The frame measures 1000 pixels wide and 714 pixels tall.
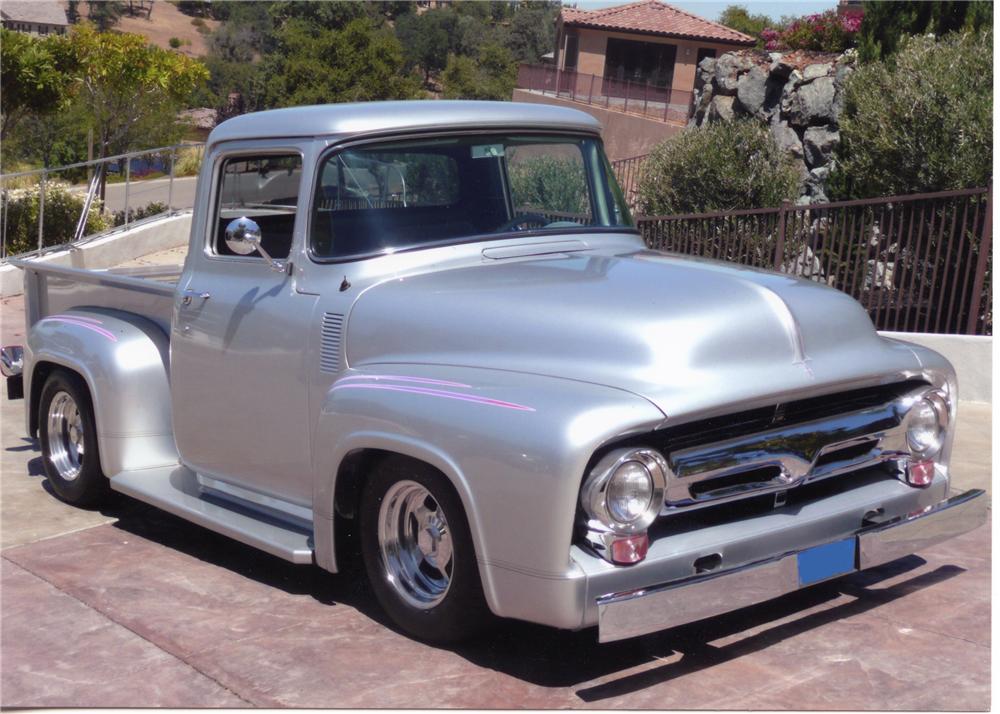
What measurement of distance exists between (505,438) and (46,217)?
14.2m

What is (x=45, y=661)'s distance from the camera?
14.0 feet

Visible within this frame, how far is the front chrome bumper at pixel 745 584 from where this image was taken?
3.58 metres

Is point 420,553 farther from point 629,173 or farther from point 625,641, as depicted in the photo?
point 629,173

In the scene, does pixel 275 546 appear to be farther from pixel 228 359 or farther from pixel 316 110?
pixel 316 110

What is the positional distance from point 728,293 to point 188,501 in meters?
2.58

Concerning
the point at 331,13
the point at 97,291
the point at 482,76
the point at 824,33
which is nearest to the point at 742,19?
the point at 482,76

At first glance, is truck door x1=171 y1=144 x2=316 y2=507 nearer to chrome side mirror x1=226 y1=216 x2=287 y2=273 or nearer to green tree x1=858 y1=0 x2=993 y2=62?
chrome side mirror x1=226 y1=216 x2=287 y2=273

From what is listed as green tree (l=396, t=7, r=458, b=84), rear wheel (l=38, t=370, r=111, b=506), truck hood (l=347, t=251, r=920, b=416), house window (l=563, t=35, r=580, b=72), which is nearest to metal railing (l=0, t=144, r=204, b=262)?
rear wheel (l=38, t=370, r=111, b=506)

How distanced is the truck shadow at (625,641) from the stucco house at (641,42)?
132 feet

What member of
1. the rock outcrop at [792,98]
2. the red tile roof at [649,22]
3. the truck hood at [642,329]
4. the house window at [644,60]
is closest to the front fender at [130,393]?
the truck hood at [642,329]

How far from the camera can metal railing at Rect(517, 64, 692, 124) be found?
32.5 metres

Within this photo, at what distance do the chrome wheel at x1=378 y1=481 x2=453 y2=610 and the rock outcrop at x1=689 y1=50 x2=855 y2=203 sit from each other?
13.1 meters

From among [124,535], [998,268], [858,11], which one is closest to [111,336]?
[124,535]

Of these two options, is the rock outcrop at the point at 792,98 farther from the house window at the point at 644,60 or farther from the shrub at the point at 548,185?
the house window at the point at 644,60
